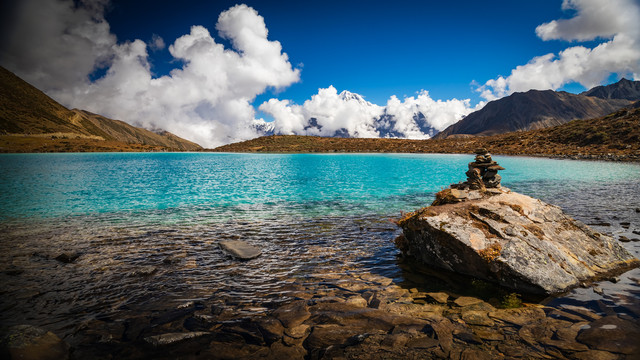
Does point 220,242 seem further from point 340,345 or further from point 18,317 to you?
point 340,345

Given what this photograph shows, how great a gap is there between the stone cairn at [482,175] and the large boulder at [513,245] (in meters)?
1.61

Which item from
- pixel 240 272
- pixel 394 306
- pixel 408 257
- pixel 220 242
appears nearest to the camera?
pixel 394 306

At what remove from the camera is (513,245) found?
1065 cm

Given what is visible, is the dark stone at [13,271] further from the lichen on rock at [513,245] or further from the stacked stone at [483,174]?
the stacked stone at [483,174]

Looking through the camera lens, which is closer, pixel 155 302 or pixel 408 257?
pixel 155 302

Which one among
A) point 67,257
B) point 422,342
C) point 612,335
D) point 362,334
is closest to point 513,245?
point 612,335

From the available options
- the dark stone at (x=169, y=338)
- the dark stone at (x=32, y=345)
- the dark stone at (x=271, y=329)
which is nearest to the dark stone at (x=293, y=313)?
the dark stone at (x=271, y=329)

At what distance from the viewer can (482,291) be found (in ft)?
33.7

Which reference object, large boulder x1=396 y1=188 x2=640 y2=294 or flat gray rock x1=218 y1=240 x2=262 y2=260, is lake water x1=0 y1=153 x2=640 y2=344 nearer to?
flat gray rock x1=218 y1=240 x2=262 y2=260

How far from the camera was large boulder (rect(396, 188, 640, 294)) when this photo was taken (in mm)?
10148

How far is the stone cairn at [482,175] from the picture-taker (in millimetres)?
15820

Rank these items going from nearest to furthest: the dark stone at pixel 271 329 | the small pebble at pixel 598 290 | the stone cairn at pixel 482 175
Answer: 1. the dark stone at pixel 271 329
2. the small pebble at pixel 598 290
3. the stone cairn at pixel 482 175

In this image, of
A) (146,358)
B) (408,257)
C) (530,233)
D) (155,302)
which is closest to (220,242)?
(155,302)

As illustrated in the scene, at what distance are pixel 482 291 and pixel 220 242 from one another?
43.7ft
